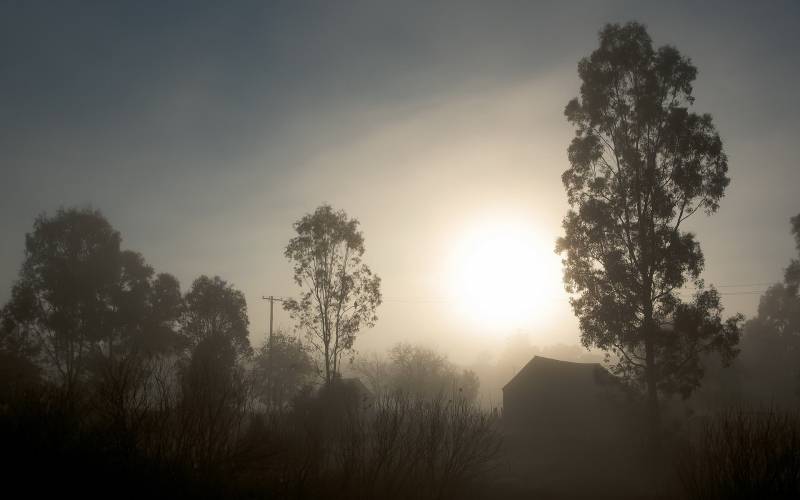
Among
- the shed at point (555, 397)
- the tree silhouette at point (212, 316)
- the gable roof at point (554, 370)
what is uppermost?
the tree silhouette at point (212, 316)

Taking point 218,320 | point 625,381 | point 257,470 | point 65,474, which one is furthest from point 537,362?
point 65,474

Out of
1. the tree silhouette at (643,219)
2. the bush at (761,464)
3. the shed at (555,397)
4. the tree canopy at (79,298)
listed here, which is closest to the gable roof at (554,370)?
the shed at (555,397)

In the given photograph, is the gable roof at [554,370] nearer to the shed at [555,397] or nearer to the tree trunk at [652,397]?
the shed at [555,397]

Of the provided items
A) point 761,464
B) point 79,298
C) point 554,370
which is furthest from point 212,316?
point 761,464

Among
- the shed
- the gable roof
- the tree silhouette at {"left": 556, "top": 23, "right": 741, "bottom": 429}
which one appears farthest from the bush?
the gable roof

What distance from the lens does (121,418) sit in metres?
13.5

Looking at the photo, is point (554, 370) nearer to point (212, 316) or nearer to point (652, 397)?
point (652, 397)

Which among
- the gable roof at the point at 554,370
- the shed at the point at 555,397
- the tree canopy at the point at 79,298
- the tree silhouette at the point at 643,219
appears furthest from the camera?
the gable roof at the point at 554,370

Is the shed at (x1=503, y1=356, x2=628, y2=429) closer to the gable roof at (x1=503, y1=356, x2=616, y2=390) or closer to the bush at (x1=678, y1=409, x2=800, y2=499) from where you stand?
the gable roof at (x1=503, y1=356, x2=616, y2=390)

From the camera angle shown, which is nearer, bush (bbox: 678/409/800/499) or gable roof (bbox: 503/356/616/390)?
bush (bbox: 678/409/800/499)

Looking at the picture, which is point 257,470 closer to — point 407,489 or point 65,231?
point 407,489

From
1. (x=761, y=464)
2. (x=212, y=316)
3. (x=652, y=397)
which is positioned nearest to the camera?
(x=761, y=464)

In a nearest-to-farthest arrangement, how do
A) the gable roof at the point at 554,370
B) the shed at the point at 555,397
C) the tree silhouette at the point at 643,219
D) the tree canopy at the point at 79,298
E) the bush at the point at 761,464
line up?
the bush at the point at 761,464
the tree silhouette at the point at 643,219
the tree canopy at the point at 79,298
the shed at the point at 555,397
the gable roof at the point at 554,370

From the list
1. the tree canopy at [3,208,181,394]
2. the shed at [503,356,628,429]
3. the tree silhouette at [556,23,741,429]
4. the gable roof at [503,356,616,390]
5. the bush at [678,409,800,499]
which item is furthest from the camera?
the gable roof at [503,356,616,390]
